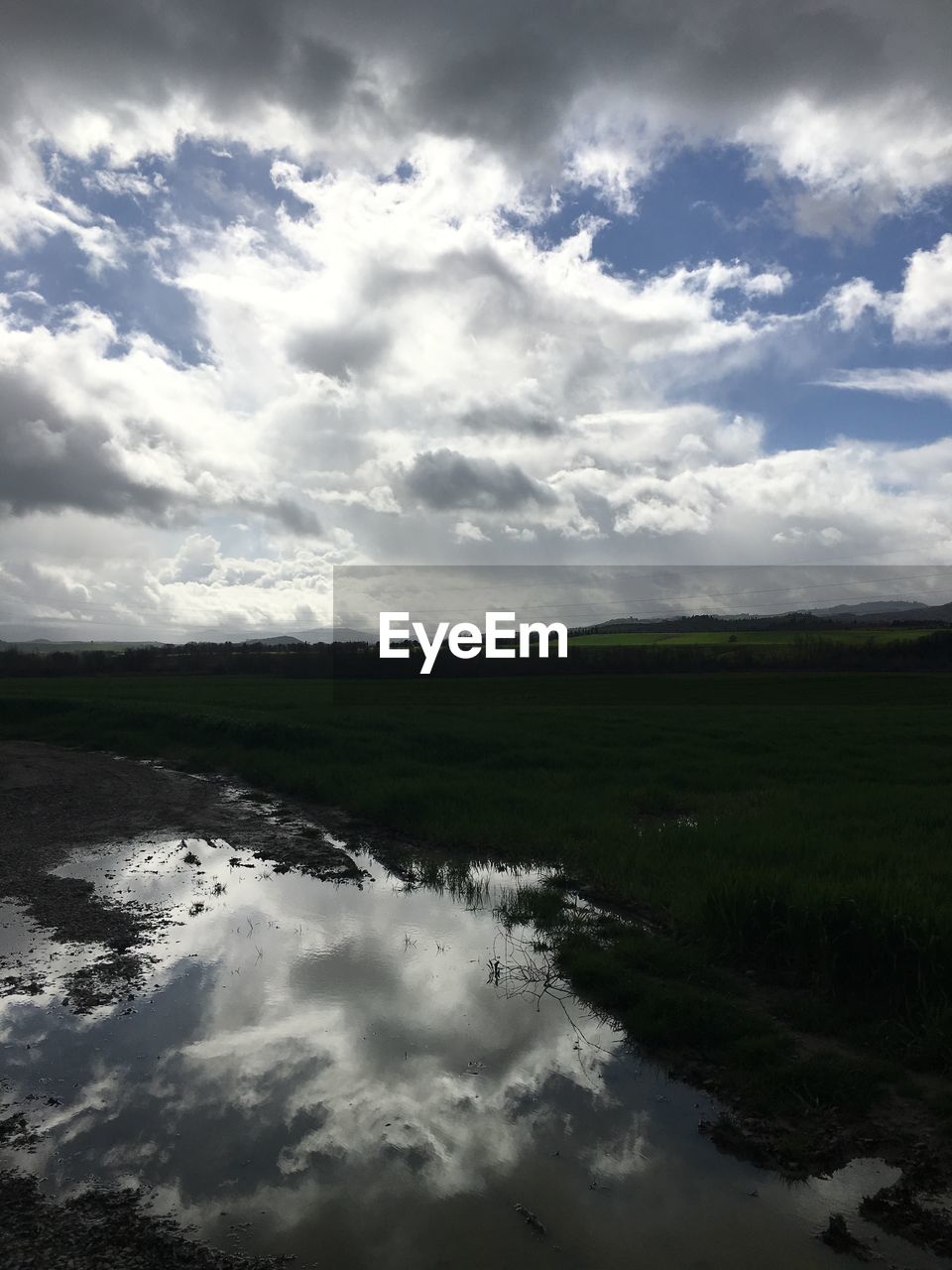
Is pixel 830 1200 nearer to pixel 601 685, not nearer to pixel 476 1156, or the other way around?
pixel 476 1156

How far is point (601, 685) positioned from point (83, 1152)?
52085 mm

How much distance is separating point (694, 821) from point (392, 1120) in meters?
9.96

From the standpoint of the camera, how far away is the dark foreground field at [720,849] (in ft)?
20.4

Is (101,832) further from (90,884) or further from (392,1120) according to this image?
(392,1120)

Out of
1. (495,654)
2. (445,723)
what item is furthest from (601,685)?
(445,723)

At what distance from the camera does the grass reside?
7230 mm

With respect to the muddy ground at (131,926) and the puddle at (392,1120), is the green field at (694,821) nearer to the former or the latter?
the muddy ground at (131,926)

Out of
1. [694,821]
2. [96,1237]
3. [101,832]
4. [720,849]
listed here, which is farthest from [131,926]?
[694,821]

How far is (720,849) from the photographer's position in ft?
37.7

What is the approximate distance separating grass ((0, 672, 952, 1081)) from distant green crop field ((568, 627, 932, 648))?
3948 centimetres

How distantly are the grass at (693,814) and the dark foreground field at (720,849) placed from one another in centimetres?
4

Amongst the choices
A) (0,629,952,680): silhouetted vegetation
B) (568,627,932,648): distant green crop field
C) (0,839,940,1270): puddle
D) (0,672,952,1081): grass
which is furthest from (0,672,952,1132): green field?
(568,627,932,648): distant green crop field

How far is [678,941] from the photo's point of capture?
28.2ft

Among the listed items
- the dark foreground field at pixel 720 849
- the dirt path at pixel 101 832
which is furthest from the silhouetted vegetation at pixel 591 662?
the dirt path at pixel 101 832
